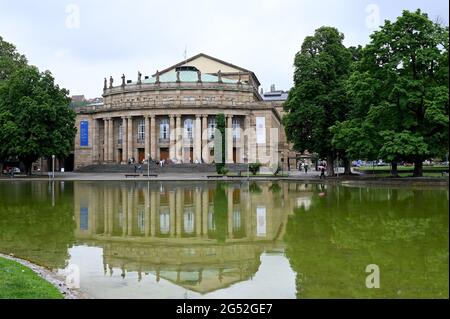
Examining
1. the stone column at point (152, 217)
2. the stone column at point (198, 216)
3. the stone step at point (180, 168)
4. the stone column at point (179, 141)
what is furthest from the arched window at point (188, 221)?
the stone column at point (179, 141)

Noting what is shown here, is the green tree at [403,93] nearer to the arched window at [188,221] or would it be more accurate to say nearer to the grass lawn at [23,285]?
the arched window at [188,221]

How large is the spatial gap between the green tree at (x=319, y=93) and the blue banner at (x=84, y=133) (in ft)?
169

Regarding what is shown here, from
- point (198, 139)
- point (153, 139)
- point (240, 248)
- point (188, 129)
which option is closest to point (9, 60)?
point (153, 139)

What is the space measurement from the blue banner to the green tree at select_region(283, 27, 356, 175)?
51473 mm

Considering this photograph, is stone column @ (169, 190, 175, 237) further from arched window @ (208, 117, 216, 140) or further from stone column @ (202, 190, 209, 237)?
arched window @ (208, 117, 216, 140)

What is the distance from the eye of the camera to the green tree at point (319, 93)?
54422mm

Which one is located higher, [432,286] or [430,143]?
Result: [430,143]

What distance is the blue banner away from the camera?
9631 centimetres

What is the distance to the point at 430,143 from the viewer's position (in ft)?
134

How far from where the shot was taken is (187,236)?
58.3ft

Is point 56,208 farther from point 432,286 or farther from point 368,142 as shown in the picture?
point 368,142

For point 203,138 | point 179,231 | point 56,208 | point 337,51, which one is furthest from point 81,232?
point 203,138

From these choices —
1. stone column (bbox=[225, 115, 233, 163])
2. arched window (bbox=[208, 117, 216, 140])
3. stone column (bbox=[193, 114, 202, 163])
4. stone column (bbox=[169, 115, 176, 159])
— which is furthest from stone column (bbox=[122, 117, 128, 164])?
stone column (bbox=[225, 115, 233, 163])

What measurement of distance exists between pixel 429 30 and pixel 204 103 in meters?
49.5
